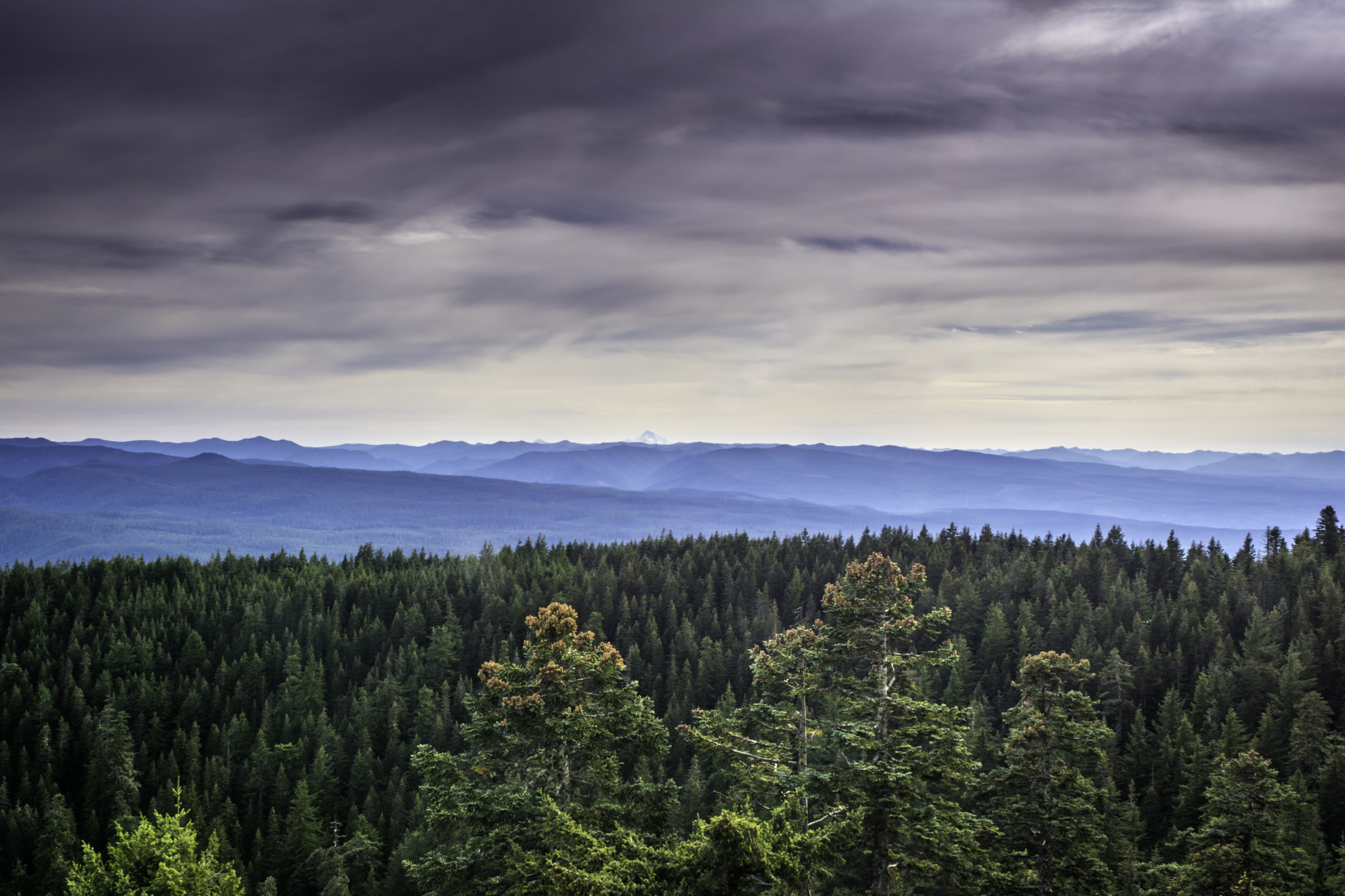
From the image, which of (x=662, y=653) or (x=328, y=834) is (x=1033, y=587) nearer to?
(x=662, y=653)

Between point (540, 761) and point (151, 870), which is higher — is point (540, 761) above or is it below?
above

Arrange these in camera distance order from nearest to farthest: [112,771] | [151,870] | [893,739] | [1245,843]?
[151,870], [893,739], [1245,843], [112,771]

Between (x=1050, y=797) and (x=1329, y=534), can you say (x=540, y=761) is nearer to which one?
(x=1050, y=797)

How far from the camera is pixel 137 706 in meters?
114

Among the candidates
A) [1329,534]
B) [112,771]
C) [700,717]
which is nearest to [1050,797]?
[700,717]

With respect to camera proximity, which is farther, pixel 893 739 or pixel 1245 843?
pixel 1245 843

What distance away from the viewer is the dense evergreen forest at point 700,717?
66.8 ft

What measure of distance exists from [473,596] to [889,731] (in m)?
132

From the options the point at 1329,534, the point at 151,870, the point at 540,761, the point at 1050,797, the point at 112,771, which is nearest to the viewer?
the point at 151,870

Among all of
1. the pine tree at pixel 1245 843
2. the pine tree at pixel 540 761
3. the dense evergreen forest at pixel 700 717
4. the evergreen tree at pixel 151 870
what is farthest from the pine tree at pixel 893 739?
the evergreen tree at pixel 151 870

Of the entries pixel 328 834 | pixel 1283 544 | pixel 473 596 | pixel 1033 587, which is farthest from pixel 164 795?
pixel 1283 544

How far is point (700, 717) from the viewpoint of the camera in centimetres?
2219

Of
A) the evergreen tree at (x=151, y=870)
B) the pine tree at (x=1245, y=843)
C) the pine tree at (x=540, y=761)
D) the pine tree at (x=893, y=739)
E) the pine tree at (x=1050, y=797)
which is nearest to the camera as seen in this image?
the evergreen tree at (x=151, y=870)

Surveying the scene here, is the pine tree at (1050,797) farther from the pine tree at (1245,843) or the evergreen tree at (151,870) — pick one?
the evergreen tree at (151,870)
